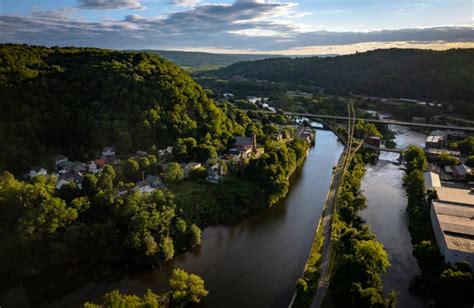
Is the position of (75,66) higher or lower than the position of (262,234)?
higher

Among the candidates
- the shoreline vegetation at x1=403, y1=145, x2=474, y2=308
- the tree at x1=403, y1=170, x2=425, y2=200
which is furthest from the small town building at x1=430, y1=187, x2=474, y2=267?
the tree at x1=403, y1=170, x2=425, y2=200

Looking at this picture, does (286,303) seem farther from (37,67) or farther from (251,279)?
(37,67)

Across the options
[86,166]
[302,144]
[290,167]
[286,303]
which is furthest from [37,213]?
[302,144]

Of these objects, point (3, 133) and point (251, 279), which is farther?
point (3, 133)

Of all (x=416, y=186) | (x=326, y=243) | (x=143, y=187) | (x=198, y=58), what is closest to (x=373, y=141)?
(x=416, y=186)

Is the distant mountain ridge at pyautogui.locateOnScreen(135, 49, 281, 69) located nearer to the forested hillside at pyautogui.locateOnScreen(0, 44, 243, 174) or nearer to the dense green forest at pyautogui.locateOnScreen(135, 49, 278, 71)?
the dense green forest at pyautogui.locateOnScreen(135, 49, 278, 71)
